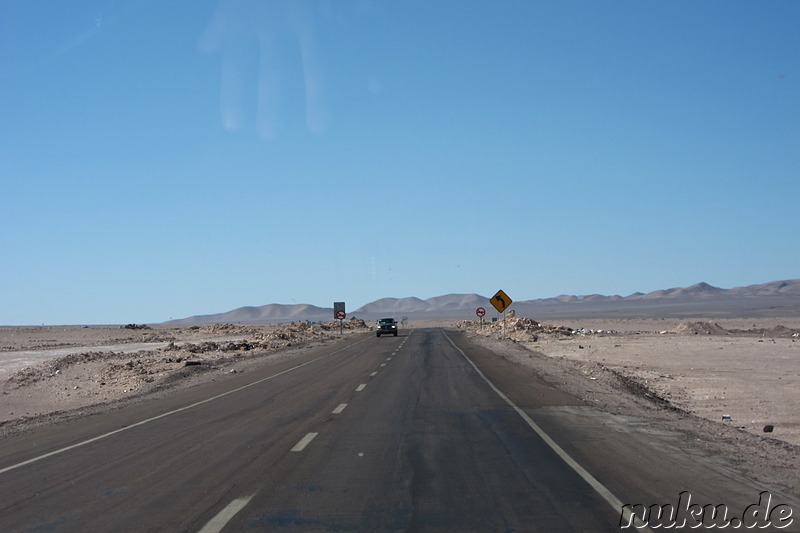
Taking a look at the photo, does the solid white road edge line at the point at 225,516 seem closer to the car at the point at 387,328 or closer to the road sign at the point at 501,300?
the road sign at the point at 501,300

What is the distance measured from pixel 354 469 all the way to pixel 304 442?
8.07ft

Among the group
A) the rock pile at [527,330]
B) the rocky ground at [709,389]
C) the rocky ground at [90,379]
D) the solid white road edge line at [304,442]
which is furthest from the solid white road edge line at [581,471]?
the rock pile at [527,330]

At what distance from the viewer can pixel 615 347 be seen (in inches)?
1654

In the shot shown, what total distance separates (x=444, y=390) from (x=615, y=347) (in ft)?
78.9

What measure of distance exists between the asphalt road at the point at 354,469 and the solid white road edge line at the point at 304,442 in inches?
2.1

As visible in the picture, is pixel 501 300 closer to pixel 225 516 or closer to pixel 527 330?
pixel 527 330

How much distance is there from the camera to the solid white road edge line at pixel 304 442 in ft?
38.0

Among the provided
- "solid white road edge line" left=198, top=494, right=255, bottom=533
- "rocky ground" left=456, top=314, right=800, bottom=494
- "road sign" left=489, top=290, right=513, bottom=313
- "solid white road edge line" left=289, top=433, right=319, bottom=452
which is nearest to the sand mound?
"rocky ground" left=456, top=314, right=800, bottom=494

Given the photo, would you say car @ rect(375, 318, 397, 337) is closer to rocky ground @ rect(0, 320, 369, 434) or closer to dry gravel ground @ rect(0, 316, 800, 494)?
dry gravel ground @ rect(0, 316, 800, 494)

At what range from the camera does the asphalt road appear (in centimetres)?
765

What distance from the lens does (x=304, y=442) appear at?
1223 cm

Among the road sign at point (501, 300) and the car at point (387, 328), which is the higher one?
the road sign at point (501, 300)

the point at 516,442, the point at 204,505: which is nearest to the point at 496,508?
the point at 204,505

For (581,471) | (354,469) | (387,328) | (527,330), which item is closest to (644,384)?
(581,471)
